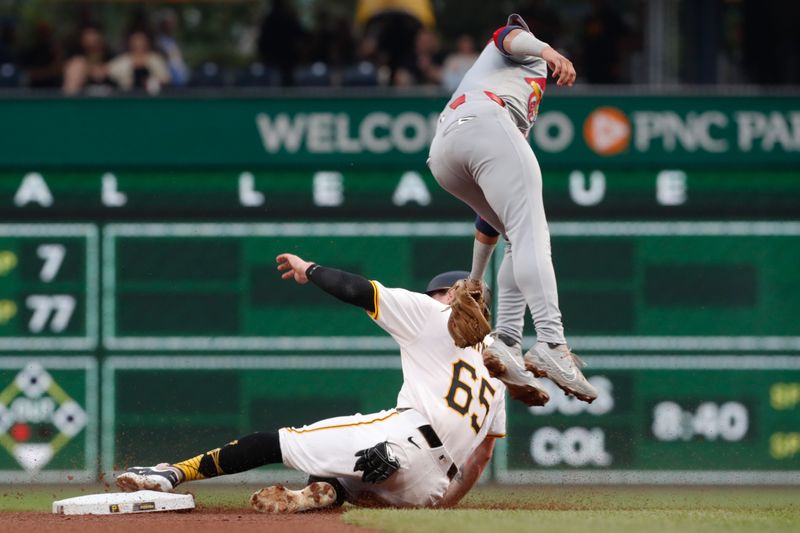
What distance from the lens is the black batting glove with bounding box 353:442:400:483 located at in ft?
24.1

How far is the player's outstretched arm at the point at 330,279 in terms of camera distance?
738 cm

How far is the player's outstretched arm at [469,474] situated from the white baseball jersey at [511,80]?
69.6 inches

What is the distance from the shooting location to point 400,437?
7.55m

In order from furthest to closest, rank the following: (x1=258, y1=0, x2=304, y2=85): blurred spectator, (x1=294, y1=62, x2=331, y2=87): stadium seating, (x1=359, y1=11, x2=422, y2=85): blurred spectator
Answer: (x1=258, y1=0, x2=304, y2=85): blurred spectator < (x1=359, y1=11, x2=422, y2=85): blurred spectator < (x1=294, y1=62, x2=331, y2=87): stadium seating

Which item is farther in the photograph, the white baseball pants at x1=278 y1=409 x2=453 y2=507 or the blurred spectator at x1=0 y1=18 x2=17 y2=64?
the blurred spectator at x1=0 y1=18 x2=17 y2=64

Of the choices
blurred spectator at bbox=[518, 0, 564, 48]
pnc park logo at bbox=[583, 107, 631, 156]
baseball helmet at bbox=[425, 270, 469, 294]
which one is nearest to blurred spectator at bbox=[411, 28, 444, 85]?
blurred spectator at bbox=[518, 0, 564, 48]

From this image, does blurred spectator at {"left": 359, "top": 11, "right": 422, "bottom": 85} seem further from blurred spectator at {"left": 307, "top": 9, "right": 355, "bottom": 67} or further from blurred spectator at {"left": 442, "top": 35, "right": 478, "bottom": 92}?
blurred spectator at {"left": 442, "top": 35, "right": 478, "bottom": 92}

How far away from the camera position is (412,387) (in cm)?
775

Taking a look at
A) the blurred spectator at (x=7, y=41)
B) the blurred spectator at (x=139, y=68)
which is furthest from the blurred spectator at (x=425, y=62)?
the blurred spectator at (x=7, y=41)

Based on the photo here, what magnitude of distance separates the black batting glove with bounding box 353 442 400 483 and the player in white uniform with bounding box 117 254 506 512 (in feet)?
0.05

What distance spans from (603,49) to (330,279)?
6.16 m

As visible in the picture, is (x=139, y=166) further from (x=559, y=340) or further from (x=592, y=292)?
(x=559, y=340)

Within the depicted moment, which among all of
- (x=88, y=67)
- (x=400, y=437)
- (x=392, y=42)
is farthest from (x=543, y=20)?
(x=400, y=437)

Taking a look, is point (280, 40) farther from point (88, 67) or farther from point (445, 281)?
point (445, 281)
